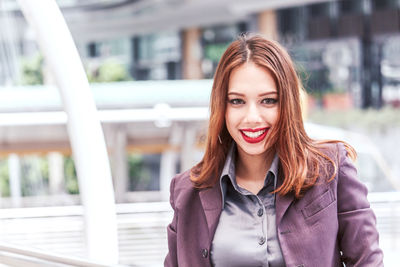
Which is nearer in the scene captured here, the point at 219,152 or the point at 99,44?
the point at 219,152

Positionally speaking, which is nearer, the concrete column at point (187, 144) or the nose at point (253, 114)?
the nose at point (253, 114)

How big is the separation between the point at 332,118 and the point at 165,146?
8.98 m

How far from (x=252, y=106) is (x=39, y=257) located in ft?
2.10

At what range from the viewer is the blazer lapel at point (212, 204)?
157 cm

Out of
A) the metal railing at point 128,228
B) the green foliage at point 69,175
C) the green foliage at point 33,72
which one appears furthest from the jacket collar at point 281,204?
the green foliage at point 33,72

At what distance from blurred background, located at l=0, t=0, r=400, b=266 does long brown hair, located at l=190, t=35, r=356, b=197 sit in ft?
13.4

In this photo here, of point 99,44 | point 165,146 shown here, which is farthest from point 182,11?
point 165,146

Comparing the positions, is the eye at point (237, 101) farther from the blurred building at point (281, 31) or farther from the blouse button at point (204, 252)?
the blurred building at point (281, 31)

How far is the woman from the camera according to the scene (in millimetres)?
1470

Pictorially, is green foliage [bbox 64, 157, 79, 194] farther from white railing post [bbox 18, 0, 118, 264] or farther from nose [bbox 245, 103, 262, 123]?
nose [bbox 245, 103, 262, 123]

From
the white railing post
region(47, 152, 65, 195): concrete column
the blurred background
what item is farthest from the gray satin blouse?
region(47, 152, 65, 195): concrete column

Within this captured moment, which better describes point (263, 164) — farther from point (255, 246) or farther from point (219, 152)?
point (255, 246)

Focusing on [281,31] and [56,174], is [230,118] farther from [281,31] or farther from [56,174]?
[281,31]

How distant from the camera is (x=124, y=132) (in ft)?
25.2
